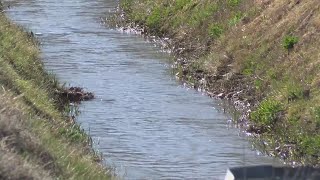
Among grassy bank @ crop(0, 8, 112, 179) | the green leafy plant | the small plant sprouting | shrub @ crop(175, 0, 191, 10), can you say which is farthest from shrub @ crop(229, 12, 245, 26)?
grassy bank @ crop(0, 8, 112, 179)

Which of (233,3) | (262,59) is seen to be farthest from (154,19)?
(262,59)

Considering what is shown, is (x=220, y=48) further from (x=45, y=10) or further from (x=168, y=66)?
(x=45, y=10)

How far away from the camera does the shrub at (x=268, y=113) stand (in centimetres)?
1636

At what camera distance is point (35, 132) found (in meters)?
11.5

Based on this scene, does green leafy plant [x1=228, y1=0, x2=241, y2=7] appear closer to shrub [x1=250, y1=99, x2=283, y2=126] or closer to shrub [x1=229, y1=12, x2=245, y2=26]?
shrub [x1=229, y1=12, x2=245, y2=26]

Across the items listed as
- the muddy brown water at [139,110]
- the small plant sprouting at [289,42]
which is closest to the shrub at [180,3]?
the muddy brown water at [139,110]

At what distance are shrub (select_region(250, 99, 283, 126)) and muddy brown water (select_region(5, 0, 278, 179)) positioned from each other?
458mm

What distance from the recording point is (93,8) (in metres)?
32.9

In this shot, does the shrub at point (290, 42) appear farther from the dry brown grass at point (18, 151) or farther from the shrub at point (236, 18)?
the dry brown grass at point (18, 151)

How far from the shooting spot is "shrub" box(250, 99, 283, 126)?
1636 centimetres

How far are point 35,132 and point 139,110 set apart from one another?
21.6 feet

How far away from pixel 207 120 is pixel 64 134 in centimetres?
429

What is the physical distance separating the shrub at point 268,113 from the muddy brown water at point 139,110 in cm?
46

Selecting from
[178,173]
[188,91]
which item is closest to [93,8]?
[188,91]
